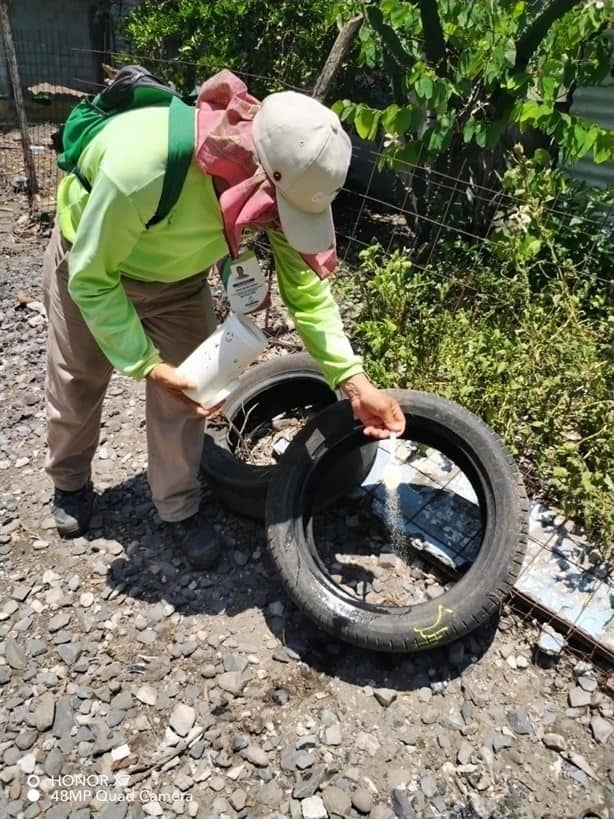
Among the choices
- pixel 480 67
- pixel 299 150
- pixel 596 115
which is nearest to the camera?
pixel 299 150

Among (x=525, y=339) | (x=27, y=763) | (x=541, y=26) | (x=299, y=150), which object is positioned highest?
(x=541, y=26)

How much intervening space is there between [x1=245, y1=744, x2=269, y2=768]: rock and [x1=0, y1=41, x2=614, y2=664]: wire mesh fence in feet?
3.78

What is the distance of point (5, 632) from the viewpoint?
2.63 metres

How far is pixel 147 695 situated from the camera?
8.00 ft

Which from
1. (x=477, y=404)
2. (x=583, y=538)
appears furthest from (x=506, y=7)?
(x=583, y=538)

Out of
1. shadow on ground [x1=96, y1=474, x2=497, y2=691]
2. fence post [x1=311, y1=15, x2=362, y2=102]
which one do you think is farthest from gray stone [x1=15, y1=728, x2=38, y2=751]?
fence post [x1=311, y1=15, x2=362, y2=102]

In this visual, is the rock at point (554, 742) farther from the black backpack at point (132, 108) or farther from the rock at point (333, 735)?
the black backpack at point (132, 108)

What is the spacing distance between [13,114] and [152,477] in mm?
9816

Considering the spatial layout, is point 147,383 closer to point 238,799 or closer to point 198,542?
point 198,542

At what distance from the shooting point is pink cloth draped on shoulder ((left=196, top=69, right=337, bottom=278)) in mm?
1826

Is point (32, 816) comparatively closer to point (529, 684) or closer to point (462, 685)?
point (462, 685)

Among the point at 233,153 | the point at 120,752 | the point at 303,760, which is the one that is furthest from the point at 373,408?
the point at 120,752

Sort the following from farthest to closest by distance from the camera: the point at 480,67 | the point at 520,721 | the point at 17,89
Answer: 1. the point at 17,89
2. the point at 480,67
3. the point at 520,721

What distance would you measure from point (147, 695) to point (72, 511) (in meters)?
0.93
